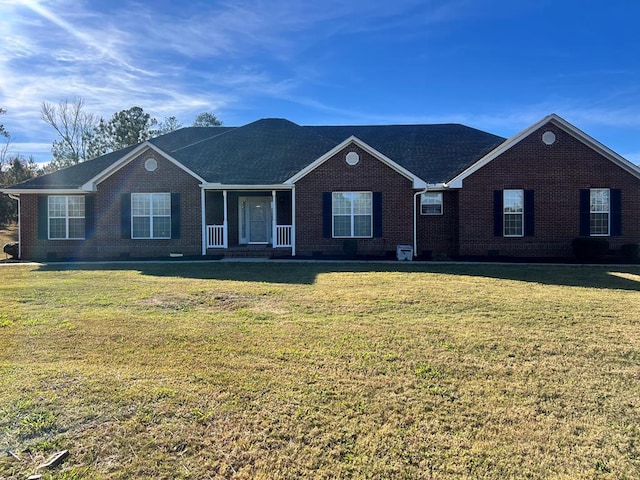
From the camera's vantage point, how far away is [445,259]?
617 inches

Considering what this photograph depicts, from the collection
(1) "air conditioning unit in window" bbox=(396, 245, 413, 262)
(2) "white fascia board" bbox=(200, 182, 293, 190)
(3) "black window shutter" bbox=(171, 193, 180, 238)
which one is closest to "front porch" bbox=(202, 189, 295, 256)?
(2) "white fascia board" bbox=(200, 182, 293, 190)

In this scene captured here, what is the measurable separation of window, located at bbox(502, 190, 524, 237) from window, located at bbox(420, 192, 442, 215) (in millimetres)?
2395

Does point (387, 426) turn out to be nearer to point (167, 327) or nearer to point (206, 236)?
point (167, 327)

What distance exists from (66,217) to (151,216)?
3560 mm

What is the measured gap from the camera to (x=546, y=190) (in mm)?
16078


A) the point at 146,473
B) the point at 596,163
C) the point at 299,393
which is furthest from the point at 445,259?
the point at 146,473

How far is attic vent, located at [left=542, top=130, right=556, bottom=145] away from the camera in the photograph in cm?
1591

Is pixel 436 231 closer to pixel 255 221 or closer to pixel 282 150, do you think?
pixel 255 221

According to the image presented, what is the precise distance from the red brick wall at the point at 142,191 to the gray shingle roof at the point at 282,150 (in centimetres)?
114

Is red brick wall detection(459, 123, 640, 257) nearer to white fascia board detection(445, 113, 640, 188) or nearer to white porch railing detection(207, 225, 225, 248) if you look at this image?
white fascia board detection(445, 113, 640, 188)

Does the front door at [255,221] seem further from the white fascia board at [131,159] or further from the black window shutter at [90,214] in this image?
the black window shutter at [90,214]

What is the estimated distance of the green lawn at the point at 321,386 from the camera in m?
3.02

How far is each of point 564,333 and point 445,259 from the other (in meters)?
9.80

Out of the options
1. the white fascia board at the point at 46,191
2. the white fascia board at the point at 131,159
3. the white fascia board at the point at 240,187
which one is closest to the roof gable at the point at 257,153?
the white fascia board at the point at 240,187
